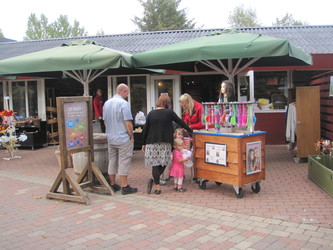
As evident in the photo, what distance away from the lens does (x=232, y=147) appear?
17.1 ft

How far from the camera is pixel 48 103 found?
502 inches

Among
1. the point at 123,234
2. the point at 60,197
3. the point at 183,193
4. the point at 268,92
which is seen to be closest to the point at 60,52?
the point at 60,197

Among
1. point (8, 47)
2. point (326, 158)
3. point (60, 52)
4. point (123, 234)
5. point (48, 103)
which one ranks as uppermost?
point (8, 47)

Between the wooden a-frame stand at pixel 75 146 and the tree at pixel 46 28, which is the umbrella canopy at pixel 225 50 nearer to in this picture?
the wooden a-frame stand at pixel 75 146

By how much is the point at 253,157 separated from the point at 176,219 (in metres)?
1.62

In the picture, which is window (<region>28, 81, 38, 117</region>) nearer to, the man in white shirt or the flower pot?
the man in white shirt

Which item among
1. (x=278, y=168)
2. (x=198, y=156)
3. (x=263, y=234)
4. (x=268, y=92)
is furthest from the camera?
(x=268, y=92)

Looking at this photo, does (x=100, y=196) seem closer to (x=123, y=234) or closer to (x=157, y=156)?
(x=157, y=156)

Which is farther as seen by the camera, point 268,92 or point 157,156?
point 268,92

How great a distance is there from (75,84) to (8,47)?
3372mm

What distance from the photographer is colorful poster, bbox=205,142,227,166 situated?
17.4 feet

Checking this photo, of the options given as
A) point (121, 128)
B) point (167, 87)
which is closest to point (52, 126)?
point (167, 87)

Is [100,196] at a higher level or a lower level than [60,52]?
lower

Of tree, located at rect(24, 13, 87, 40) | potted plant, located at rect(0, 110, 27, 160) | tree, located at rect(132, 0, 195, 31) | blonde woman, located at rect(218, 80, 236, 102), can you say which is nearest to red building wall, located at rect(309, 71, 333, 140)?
blonde woman, located at rect(218, 80, 236, 102)
